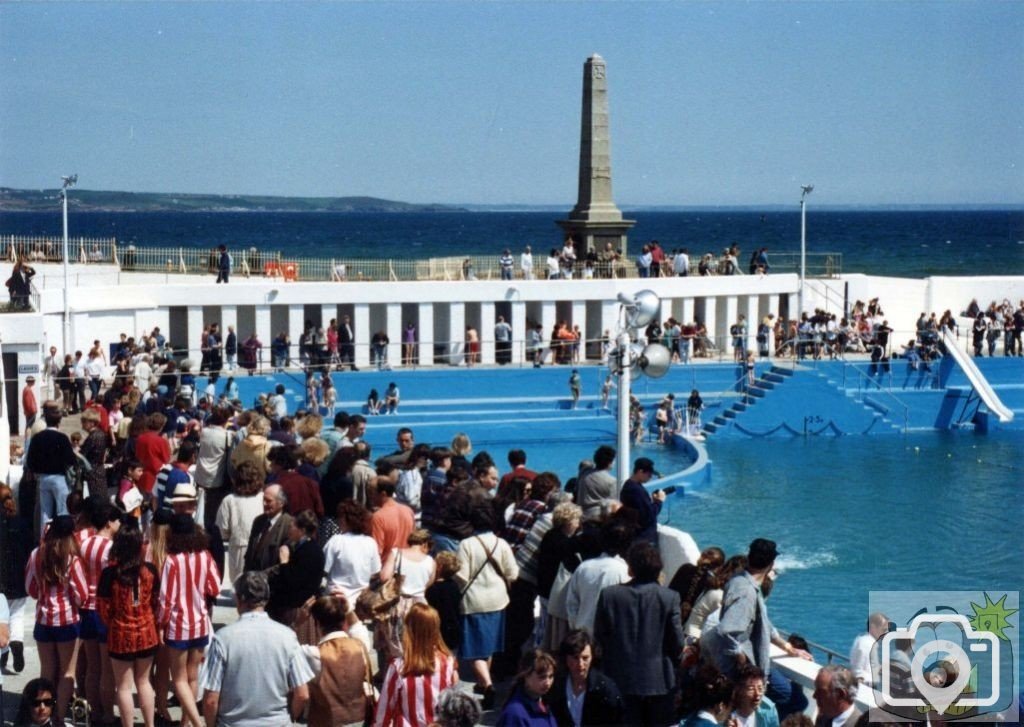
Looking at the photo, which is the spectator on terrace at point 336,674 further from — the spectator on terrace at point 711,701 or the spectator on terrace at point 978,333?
the spectator on terrace at point 978,333

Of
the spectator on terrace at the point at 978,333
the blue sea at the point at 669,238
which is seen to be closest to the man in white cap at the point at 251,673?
the spectator on terrace at the point at 978,333

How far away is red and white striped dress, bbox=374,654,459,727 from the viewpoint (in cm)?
735

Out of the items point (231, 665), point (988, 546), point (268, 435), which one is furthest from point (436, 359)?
point (231, 665)

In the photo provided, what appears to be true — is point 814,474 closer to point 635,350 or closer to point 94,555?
point 635,350

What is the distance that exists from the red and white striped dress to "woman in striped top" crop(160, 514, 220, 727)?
1.59 meters

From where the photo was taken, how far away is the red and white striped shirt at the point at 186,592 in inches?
334

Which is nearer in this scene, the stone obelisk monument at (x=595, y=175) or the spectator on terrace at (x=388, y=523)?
the spectator on terrace at (x=388, y=523)

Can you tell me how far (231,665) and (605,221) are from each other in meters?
33.6

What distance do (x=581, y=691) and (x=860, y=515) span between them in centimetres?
2075

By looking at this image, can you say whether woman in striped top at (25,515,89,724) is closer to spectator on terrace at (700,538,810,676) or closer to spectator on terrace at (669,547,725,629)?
spectator on terrace at (669,547,725,629)

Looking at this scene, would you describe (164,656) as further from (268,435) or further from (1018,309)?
Result: (1018,309)

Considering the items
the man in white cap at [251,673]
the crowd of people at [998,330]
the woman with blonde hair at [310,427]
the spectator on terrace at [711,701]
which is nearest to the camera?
the spectator on terrace at [711,701]

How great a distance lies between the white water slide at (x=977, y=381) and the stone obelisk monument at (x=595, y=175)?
28.9ft

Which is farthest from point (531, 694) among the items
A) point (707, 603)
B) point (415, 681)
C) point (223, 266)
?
point (223, 266)
